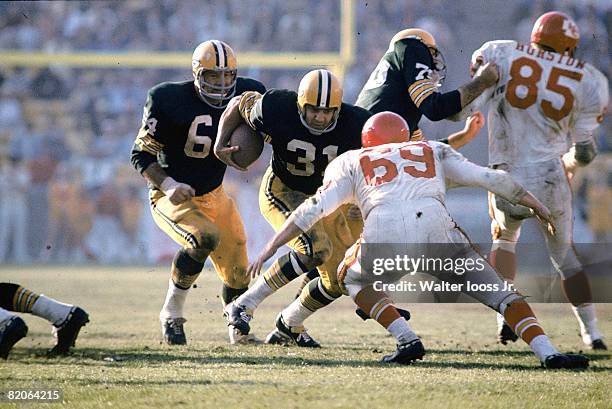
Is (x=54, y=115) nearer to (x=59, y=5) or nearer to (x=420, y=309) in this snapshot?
(x=59, y=5)

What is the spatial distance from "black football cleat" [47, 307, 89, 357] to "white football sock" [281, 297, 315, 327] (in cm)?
126

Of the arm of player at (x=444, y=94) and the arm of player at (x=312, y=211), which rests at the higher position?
the arm of player at (x=444, y=94)

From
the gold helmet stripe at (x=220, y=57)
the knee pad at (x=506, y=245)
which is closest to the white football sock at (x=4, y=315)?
the gold helmet stripe at (x=220, y=57)

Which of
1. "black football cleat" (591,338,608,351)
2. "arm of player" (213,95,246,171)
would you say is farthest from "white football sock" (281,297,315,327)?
"black football cleat" (591,338,608,351)

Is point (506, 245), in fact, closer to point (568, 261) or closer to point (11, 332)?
point (568, 261)

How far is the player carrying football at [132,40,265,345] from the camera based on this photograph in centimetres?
651

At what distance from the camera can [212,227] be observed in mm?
6500

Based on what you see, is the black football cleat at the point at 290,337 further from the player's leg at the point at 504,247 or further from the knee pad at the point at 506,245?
the knee pad at the point at 506,245

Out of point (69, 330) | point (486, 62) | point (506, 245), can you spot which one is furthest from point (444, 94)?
point (69, 330)

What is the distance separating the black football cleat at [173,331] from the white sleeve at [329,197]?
183 cm

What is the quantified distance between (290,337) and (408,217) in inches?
65.9

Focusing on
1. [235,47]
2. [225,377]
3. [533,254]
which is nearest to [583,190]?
[235,47]

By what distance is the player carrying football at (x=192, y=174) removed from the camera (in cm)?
651

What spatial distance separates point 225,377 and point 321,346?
165cm
